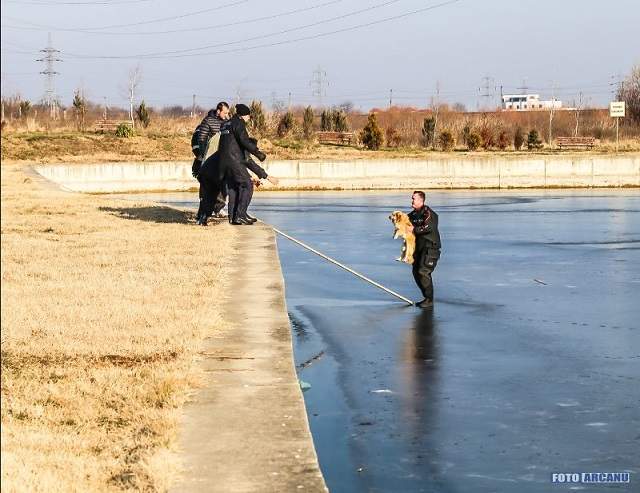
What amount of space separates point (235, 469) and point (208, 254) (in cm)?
1024

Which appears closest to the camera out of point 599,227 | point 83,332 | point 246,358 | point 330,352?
point 246,358

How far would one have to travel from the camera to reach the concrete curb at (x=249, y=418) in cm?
590

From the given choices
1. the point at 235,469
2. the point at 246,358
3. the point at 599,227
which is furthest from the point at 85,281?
the point at 599,227

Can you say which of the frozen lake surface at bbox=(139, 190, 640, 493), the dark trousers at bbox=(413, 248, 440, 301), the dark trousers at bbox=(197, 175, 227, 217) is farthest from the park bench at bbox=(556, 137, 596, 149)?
the dark trousers at bbox=(413, 248, 440, 301)

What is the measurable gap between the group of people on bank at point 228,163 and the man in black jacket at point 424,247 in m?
6.30

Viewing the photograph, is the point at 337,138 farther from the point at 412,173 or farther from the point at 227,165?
the point at 227,165

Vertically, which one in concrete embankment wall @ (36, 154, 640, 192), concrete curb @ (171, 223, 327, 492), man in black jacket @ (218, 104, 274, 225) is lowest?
concrete embankment wall @ (36, 154, 640, 192)

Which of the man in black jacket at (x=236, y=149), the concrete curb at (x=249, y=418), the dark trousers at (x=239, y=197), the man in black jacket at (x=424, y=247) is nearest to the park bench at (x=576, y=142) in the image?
the dark trousers at (x=239, y=197)

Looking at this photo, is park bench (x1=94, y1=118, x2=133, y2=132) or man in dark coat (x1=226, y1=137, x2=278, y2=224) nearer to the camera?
man in dark coat (x1=226, y1=137, x2=278, y2=224)

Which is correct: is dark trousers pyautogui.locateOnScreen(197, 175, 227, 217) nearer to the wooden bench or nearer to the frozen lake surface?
the frozen lake surface

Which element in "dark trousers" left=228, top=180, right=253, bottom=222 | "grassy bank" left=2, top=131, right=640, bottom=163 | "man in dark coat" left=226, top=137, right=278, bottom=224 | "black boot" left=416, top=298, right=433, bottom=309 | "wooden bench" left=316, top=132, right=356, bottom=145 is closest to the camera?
"black boot" left=416, top=298, right=433, bottom=309

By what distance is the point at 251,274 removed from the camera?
1430cm

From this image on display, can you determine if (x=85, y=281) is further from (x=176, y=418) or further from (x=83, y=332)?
(x=176, y=418)

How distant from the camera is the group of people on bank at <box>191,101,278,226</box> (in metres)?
20.4
